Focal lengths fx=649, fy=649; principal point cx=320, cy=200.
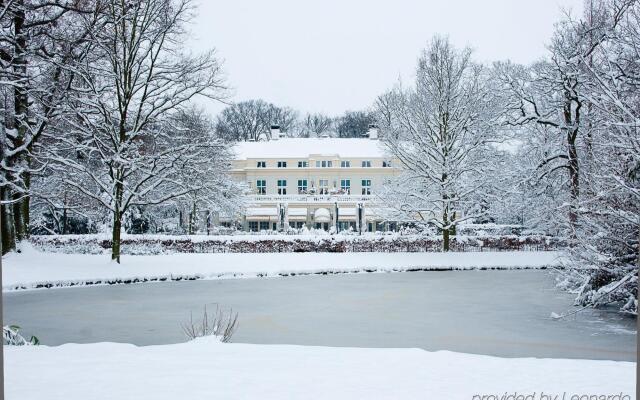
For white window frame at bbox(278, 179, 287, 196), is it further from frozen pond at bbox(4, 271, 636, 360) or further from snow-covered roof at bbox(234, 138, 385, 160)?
frozen pond at bbox(4, 271, 636, 360)

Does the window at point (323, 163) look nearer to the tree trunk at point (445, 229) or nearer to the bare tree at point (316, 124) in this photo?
the bare tree at point (316, 124)

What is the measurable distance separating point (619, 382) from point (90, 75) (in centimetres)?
1703

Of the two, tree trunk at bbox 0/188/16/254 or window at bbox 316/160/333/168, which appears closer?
tree trunk at bbox 0/188/16/254

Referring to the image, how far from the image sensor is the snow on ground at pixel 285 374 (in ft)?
16.9

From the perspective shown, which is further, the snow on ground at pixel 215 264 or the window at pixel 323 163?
the window at pixel 323 163

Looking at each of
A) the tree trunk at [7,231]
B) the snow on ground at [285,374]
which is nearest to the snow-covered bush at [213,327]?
the snow on ground at [285,374]

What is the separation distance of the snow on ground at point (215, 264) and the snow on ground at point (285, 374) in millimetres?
9789

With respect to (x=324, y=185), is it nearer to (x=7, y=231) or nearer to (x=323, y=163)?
(x=323, y=163)

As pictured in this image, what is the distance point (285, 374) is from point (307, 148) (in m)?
40.2

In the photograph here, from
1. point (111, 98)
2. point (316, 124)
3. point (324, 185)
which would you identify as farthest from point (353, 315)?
point (316, 124)

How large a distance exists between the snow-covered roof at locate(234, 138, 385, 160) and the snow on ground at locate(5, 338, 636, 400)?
37643 mm

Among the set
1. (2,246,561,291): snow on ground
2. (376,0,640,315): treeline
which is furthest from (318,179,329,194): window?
(2,246,561,291): snow on ground

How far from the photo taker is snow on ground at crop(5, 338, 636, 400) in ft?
16.9

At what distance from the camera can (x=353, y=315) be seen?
1152cm
